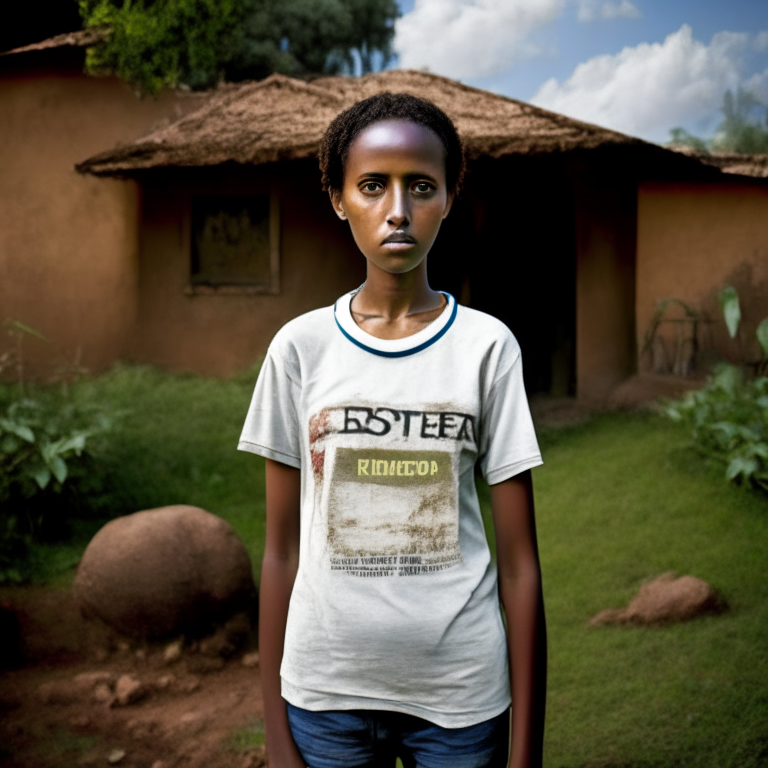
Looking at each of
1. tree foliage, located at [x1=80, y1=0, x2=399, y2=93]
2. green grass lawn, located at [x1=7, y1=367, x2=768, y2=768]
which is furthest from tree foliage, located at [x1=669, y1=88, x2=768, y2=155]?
green grass lawn, located at [x1=7, y1=367, x2=768, y2=768]

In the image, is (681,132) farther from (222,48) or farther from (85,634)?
(85,634)

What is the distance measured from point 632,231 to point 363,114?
7573 millimetres

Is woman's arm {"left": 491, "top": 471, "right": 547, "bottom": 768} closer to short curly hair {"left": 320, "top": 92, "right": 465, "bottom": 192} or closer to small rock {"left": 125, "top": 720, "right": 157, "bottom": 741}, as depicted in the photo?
short curly hair {"left": 320, "top": 92, "right": 465, "bottom": 192}

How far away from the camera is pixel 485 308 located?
9.91 meters

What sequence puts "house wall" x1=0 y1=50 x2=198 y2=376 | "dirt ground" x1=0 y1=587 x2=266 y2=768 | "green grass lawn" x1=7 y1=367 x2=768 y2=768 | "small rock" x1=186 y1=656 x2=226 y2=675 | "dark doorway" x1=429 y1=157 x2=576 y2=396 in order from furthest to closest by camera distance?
"dark doorway" x1=429 y1=157 x2=576 y2=396 < "house wall" x1=0 y1=50 x2=198 y2=376 < "small rock" x1=186 y1=656 x2=226 y2=675 < "dirt ground" x1=0 y1=587 x2=266 y2=768 < "green grass lawn" x1=7 y1=367 x2=768 y2=768

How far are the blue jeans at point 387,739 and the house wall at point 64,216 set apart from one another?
328 inches

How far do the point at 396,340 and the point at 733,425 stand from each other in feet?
14.9

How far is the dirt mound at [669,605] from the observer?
13.3 ft

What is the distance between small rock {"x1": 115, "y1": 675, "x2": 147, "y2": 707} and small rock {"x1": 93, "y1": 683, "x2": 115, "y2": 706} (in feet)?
0.09

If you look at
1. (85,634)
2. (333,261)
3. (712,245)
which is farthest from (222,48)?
(85,634)

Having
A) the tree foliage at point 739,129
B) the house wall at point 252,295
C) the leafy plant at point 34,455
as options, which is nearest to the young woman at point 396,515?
the leafy plant at point 34,455

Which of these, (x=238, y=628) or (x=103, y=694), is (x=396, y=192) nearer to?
(x=103, y=694)

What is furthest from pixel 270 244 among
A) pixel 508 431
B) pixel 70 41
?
pixel 508 431

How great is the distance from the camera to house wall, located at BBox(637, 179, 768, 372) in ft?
24.7
